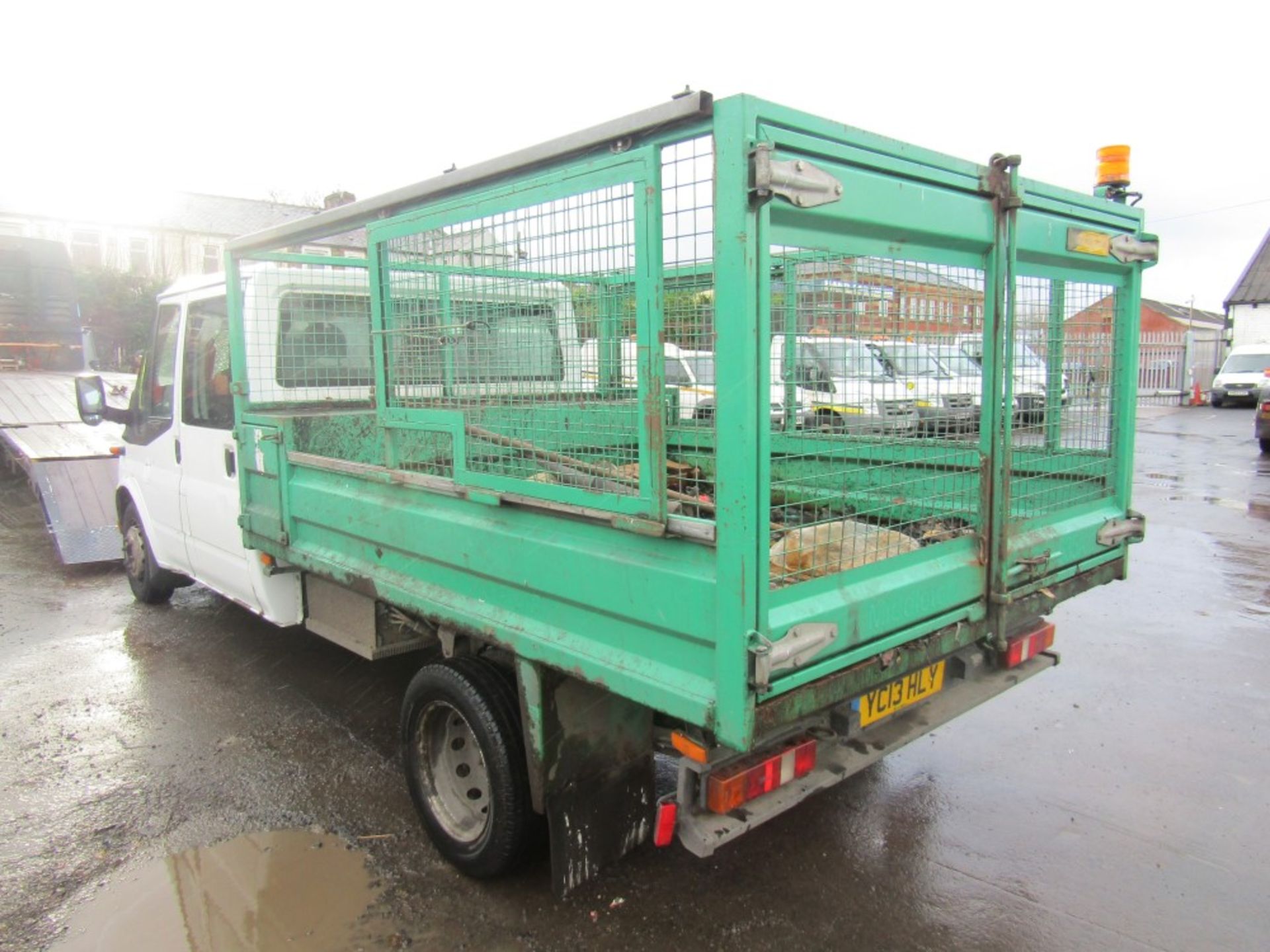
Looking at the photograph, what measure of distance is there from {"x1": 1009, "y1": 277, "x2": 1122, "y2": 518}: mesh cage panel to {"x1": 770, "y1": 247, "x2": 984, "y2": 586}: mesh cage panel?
20 cm

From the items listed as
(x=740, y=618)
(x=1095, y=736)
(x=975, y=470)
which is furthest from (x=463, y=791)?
(x=1095, y=736)

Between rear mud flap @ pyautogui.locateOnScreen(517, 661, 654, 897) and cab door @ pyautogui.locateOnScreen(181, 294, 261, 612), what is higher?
cab door @ pyautogui.locateOnScreen(181, 294, 261, 612)

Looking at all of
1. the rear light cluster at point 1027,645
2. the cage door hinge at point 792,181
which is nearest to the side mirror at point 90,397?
the cage door hinge at point 792,181

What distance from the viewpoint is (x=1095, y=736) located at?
13.1 ft

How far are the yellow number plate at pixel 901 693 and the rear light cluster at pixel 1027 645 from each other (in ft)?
1.30

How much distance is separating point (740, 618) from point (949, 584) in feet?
3.10

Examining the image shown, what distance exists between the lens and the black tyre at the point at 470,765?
267 centimetres

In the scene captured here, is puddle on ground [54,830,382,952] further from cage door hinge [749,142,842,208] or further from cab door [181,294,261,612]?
cage door hinge [749,142,842,208]

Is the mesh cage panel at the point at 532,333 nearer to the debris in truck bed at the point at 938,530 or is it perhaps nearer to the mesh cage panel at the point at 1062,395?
the debris in truck bed at the point at 938,530

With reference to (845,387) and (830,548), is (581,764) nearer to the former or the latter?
(830,548)

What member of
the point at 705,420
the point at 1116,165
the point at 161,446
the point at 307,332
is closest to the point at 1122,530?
the point at 1116,165

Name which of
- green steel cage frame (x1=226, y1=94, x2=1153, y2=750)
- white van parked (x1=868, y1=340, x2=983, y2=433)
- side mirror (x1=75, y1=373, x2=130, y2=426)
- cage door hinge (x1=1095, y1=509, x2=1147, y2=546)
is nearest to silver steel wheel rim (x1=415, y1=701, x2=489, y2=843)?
green steel cage frame (x1=226, y1=94, x2=1153, y2=750)

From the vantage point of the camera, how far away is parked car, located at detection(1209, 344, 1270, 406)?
2455cm

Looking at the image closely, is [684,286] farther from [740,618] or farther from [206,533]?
[206,533]
